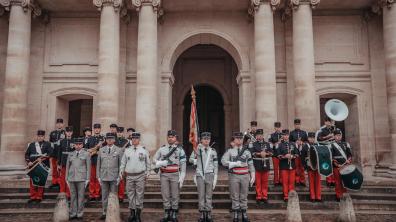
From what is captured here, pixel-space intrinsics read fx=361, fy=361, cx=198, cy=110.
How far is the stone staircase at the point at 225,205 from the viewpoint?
8805mm

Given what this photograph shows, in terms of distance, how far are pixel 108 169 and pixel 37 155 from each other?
2.87 metres

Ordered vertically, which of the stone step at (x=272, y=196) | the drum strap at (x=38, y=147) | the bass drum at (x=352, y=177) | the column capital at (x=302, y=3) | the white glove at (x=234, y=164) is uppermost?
the column capital at (x=302, y=3)

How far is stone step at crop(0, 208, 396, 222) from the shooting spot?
28.2ft

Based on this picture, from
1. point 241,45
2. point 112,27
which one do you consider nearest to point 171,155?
point 112,27

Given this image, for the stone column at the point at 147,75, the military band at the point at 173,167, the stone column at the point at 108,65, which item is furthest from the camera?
the stone column at the point at 108,65

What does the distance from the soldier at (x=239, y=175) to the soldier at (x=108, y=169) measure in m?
2.56

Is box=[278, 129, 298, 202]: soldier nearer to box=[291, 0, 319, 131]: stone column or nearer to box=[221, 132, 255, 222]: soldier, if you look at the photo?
box=[221, 132, 255, 222]: soldier

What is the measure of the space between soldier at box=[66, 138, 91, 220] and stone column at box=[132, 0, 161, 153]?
3882 mm

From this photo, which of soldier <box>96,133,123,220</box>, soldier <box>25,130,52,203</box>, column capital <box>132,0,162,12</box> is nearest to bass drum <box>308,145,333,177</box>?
soldier <box>96,133,123,220</box>

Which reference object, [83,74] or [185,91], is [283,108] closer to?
[185,91]

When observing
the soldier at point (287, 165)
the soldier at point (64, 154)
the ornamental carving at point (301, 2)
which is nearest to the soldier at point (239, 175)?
the soldier at point (287, 165)

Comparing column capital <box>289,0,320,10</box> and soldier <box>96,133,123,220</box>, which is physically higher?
column capital <box>289,0,320,10</box>

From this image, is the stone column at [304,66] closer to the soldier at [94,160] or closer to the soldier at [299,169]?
the soldier at [299,169]

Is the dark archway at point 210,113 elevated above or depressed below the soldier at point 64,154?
above
